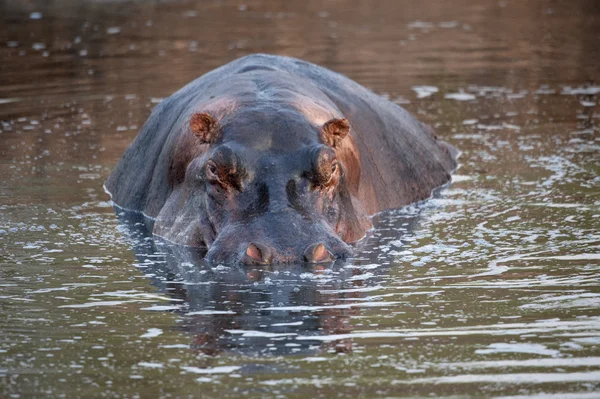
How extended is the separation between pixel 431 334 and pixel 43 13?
20.1 meters

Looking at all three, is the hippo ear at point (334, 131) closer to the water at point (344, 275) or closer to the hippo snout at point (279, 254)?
the water at point (344, 275)

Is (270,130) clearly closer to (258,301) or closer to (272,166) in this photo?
(272,166)

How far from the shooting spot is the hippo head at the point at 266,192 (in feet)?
24.4

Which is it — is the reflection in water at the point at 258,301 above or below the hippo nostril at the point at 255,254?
below

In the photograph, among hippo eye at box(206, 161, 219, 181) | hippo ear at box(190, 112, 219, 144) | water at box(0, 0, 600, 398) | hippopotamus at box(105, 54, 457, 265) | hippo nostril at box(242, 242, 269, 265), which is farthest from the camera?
hippo ear at box(190, 112, 219, 144)

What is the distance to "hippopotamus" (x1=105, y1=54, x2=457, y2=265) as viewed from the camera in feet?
24.9

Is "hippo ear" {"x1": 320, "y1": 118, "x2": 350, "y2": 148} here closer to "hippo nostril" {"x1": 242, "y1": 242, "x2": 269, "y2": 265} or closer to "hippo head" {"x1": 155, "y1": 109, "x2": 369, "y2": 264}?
"hippo head" {"x1": 155, "y1": 109, "x2": 369, "y2": 264}

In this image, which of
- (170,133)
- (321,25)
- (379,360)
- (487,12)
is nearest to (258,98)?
(170,133)

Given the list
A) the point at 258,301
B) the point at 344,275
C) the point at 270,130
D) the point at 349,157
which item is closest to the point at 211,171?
the point at 270,130

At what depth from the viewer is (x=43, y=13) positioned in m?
24.9

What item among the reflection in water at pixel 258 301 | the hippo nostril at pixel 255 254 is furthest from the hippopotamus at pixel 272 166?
the reflection in water at pixel 258 301

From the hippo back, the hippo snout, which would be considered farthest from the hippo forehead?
the hippo snout

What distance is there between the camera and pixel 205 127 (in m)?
8.42

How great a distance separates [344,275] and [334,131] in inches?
57.5
